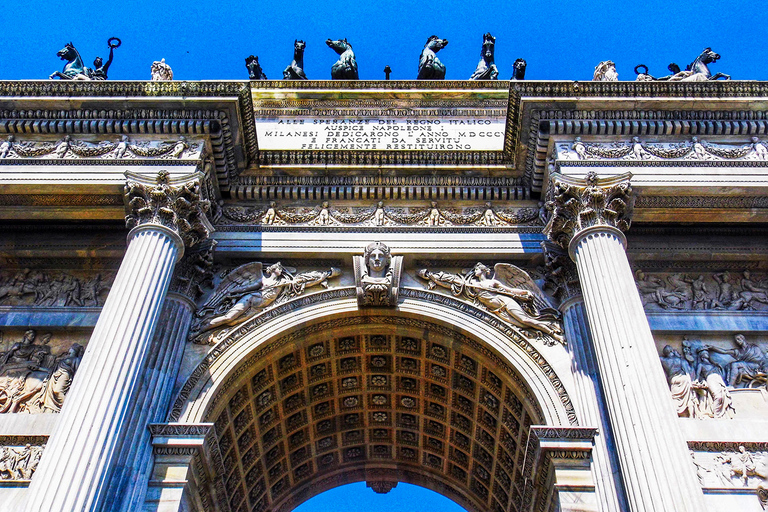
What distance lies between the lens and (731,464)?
543 inches

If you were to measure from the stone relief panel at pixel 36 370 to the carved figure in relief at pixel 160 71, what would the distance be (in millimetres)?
6849

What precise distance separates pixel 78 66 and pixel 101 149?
4181mm

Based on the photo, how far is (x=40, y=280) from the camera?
1766 centimetres

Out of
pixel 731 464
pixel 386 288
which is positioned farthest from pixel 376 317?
pixel 731 464

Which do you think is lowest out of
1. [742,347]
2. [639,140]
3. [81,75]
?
[742,347]

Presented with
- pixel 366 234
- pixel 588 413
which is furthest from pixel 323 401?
pixel 588 413

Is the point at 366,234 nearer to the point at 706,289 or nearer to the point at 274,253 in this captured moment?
the point at 274,253

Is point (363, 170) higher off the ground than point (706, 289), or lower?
higher

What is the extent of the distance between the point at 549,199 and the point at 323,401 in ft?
23.4

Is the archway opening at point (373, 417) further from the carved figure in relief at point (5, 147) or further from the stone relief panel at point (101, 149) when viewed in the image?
the carved figure in relief at point (5, 147)

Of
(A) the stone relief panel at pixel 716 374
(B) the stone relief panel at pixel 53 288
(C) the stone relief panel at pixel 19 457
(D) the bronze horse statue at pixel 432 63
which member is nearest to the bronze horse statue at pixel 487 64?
(D) the bronze horse statue at pixel 432 63

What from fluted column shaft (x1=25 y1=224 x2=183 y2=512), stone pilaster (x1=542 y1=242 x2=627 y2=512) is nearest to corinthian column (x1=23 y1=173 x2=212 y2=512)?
fluted column shaft (x1=25 y1=224 x2=183 y2=512)

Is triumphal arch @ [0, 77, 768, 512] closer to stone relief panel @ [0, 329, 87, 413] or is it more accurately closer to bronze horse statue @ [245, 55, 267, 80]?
stone relief panel @ [0, 329, 87, 413]

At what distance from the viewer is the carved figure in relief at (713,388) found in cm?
1476
